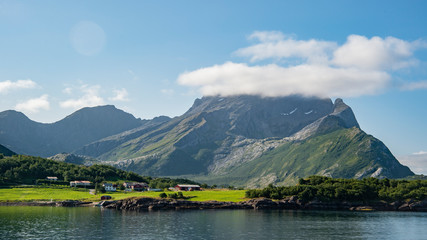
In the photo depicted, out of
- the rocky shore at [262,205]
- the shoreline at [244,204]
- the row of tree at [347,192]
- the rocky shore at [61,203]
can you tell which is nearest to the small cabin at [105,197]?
the shoreline at [244,204]

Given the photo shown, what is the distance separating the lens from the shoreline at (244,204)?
178 meters

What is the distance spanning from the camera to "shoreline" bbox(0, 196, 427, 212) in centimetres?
17812

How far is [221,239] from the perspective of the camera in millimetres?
91875

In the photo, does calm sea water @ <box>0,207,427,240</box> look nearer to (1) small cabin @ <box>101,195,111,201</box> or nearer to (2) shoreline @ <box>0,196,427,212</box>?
(2) shoreline @ <box>0,196,427,212</box>

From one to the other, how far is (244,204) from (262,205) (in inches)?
327

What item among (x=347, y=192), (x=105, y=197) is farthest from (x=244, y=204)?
(x=105, y=197)

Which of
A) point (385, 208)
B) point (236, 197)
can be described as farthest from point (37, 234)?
point (385, 208)

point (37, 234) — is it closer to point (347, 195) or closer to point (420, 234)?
point (420, 234)

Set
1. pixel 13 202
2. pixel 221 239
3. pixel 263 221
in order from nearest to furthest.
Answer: pixel 221 239, pixel 263 221, pixel 13 202

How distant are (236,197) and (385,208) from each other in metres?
71.8

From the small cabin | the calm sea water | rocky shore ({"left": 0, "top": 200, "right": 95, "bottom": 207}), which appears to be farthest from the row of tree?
rocky shore ({"left": 0, "top": 200, "right": 95, "bottom": 207})

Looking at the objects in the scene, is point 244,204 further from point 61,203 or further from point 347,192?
point 61,203

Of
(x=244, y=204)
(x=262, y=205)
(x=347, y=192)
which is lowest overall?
(x=262, y=205)

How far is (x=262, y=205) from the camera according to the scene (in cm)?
18000
